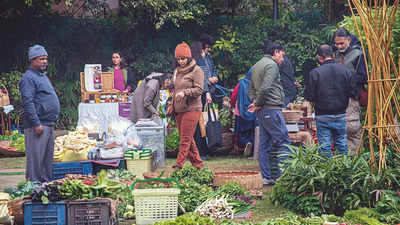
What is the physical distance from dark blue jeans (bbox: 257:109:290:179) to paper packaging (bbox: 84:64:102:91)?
561cm

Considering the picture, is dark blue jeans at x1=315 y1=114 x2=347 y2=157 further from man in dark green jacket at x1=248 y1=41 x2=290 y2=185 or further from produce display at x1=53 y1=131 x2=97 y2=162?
produce display at x1=53 y1=131 x2=97 y2=162

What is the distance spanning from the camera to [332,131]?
857 cm

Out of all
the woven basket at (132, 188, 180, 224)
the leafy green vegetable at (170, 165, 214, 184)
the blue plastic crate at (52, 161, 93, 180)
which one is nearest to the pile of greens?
the woven basket at (132, 188, 180, 224)

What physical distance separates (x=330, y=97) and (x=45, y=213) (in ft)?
13.8

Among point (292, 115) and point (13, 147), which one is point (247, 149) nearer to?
point (292, 115)

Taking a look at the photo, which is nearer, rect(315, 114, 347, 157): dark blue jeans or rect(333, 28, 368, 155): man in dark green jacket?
rect(315, 114, 347, 157): dark blue jeans

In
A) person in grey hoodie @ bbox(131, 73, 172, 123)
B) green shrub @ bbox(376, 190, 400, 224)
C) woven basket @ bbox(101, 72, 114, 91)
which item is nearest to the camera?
green shrub @ bbox(376, 190, 400, 224)

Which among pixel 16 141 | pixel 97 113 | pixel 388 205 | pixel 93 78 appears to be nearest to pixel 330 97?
pixel 388 205

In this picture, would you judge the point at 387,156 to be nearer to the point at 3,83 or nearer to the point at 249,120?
the point at 249,120

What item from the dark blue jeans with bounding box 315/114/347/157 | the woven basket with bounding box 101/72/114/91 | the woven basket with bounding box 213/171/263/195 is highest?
the woven basket with bounding box 101/72/114/91

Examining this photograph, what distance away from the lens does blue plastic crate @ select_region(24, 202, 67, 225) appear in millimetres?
6320

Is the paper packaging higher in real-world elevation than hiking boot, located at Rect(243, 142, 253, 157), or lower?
higher

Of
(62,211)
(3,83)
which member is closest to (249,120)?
(62,211)

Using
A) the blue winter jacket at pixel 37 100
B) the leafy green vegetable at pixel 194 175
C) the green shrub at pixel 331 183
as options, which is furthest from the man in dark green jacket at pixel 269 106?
the blue winter jacket at pixel 37 100
